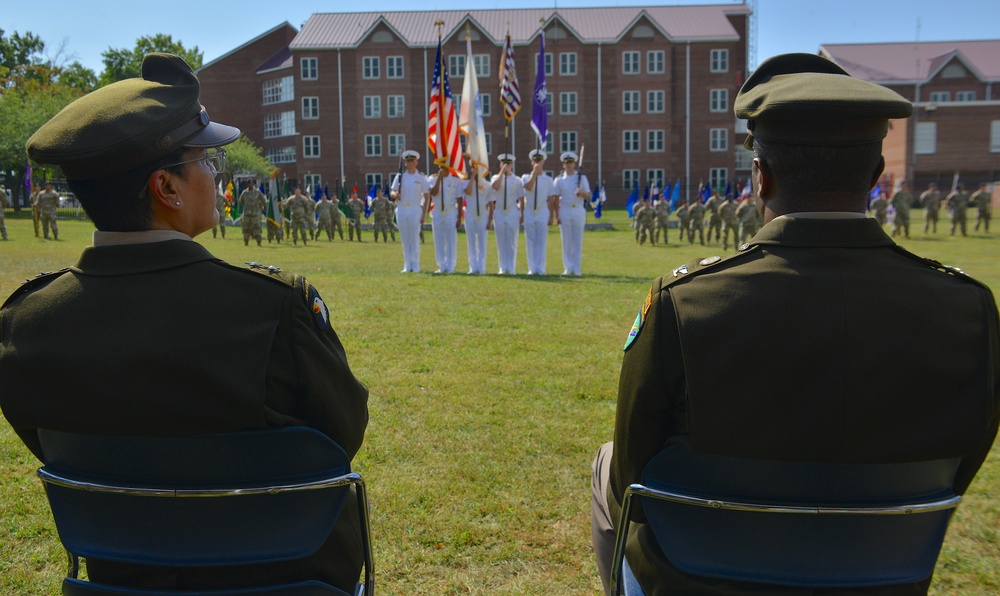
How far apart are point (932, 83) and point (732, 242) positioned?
47240 millimetres

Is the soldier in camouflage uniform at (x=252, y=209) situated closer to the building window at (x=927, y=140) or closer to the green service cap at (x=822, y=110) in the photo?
the green service cap at (x=822, y=110)

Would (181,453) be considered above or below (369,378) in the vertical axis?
above

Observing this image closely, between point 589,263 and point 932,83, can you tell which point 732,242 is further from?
Result: point 932,83

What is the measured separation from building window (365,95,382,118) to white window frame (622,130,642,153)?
18.6m

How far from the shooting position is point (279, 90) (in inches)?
2717

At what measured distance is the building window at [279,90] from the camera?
67.6 metres

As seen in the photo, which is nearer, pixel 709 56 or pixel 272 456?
pixel 272 456

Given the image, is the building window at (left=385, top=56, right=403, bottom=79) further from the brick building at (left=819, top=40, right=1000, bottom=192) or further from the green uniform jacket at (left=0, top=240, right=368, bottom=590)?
the green uniform jacket at (left=0, top=240, right=368, bottom=590)

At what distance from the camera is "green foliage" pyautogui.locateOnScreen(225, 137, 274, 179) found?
201ft

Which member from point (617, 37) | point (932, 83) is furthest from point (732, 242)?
point (932, 83)

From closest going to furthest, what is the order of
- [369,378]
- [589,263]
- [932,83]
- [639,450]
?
[639,450] < [369,378] < [589,263] < [932,83]

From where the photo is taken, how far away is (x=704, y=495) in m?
2.01

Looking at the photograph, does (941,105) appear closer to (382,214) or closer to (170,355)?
(382,214)

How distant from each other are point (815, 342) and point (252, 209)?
1095 inches
